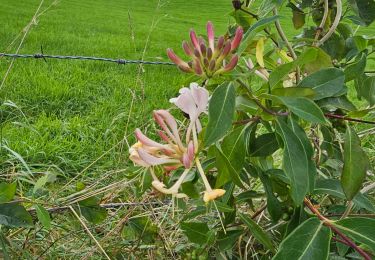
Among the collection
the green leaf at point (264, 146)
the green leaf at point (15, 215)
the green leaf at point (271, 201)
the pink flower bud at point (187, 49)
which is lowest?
the green leaf at point (15, 215)

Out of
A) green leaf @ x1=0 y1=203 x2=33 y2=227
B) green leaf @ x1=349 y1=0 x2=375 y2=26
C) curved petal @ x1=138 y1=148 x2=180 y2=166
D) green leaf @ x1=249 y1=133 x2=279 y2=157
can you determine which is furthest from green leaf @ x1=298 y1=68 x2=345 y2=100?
green leaf @ x1=0 y1=203 x2=33 y2=227

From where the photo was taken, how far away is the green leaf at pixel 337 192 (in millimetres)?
957

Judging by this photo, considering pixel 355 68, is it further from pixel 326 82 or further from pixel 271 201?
pixel 271 201

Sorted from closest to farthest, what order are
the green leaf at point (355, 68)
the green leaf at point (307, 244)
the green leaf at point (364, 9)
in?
the green leaf at point (307, 244), the green leaf at point (355, 68), the green leaf at point (364, 9)

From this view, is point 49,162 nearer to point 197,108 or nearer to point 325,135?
point 325,135

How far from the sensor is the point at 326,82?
86 cm

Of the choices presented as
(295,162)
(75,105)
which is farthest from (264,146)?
(75,105)

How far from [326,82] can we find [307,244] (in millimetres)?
265

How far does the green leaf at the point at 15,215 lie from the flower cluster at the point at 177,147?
1.55ft

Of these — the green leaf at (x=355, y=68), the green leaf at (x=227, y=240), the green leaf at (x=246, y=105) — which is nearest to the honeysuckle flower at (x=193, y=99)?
the green leaf at (x=246, y=105)

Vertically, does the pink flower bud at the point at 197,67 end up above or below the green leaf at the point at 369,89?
above

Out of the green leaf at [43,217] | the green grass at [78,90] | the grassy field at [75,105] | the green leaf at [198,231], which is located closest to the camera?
the green leaf at [198,231]

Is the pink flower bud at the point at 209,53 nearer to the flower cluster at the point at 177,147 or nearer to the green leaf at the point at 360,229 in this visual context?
the flower cluster at the point at 177,147

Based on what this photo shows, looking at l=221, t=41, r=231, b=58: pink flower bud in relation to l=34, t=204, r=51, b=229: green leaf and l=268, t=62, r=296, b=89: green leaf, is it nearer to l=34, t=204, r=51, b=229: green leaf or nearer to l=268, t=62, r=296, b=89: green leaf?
l=268, t=62, r=296, b=89: green leaf
